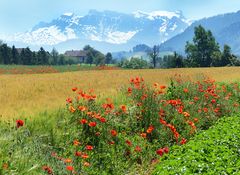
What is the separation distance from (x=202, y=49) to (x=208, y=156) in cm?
8179

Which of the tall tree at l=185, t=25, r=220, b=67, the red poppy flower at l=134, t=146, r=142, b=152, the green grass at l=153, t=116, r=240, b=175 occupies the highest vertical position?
the tall tree at l=185, t=25, r=220, b=67

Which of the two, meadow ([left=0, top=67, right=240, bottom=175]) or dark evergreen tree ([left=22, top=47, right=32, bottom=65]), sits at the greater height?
dark evergreen tree ([left=22, top=47, right=32, bottom=65])

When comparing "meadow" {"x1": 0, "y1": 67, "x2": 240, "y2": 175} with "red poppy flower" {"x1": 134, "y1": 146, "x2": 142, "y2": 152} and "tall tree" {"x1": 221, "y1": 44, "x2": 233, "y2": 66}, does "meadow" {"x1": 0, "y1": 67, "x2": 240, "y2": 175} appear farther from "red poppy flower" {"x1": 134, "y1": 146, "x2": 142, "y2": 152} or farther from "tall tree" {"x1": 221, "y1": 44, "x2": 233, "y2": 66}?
"tall tree" {"x1": 221, "y1": 44, "x2": 233, "y2": 66}

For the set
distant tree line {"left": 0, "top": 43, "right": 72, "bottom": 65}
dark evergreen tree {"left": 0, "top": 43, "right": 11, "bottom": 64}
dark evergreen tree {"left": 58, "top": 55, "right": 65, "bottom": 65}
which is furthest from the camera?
dark evergreen tree {"left": 58, "top": 55, "right": 65, "bottom": 65}

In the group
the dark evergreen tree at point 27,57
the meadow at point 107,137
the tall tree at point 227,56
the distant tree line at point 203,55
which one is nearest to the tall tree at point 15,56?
the dark evergreen tree at point 27,57

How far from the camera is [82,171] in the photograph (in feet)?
25.5

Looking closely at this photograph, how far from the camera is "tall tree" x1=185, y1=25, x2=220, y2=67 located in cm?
8675

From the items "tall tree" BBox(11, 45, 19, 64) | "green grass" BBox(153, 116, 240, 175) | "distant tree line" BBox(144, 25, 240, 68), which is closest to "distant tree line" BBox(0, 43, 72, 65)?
"tall tree" BBox(11, 45, 19, 64)

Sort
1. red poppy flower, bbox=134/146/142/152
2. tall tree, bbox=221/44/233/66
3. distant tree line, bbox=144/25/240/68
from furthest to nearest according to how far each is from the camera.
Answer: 1. distant tree line, bbox=144/25/240/68
2. tall tree, bbox=221/44/233/66
3. red poppy flower, bbox=134/146/142/152

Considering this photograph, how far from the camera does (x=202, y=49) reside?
288 ft

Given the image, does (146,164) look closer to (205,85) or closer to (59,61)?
(205,85)

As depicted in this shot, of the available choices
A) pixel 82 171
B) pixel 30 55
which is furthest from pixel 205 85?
pixel 30 55

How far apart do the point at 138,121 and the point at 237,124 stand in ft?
9.84

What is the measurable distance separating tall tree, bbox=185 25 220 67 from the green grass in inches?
3024
